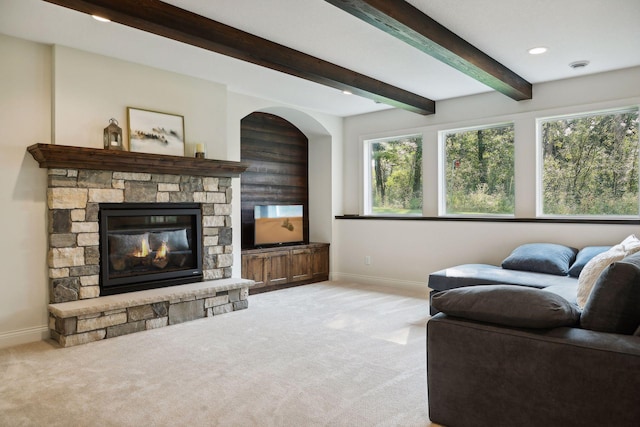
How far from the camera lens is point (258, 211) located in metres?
5.75

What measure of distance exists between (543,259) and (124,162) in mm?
3931

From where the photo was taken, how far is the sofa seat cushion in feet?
12.4

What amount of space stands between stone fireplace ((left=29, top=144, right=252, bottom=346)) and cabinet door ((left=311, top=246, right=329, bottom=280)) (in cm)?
168

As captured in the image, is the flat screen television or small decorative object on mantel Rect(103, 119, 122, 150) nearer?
small decorative object on mantel Rect(103, 119, 122, 150)

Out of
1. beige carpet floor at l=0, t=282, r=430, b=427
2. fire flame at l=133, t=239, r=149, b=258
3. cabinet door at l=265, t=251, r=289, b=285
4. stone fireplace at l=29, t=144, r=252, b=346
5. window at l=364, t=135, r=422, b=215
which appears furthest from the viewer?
window at l=364, t=135, r=422, b=215

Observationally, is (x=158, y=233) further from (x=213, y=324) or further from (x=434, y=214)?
(x=434, y=214)

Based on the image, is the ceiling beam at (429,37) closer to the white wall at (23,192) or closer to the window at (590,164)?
the window at (590,164)

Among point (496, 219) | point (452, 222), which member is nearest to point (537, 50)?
point (496, 219)

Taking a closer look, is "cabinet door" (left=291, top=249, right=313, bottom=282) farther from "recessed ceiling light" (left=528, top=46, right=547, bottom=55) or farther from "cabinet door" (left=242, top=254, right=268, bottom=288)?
"recessed ceiling light" (left=528, top=46, right=547, bottom=55)

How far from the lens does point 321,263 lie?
6.43 metres

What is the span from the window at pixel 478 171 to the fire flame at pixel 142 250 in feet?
11.6

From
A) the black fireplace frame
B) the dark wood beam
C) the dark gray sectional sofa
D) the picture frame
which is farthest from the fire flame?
Answer: the dark gray sectional sofa

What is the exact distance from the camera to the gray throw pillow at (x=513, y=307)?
1.87 m

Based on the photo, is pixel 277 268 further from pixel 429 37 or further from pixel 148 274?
pixel 429 37
